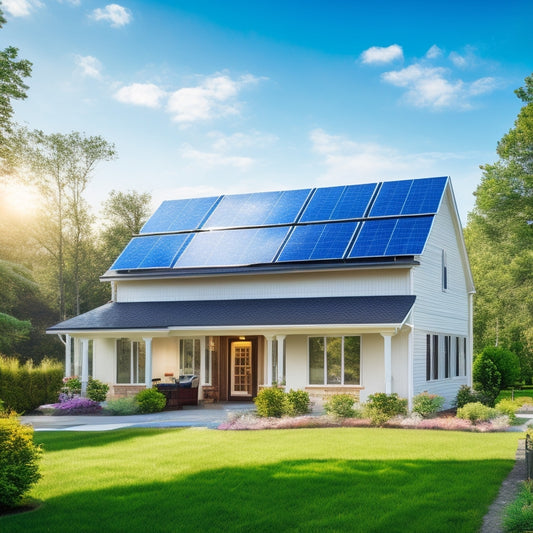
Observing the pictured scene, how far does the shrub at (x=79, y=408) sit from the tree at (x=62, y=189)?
21565mm

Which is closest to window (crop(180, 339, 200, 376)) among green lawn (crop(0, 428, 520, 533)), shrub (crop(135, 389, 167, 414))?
shrub (crop(135, 389, 167, 414))

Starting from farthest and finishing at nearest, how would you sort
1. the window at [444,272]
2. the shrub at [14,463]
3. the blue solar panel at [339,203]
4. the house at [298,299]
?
the blue solar panel at [339,203], the window at [444,272], the house at [298,299], the shrub at [14,463]

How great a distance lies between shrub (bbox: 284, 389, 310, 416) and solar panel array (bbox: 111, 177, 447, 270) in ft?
17.6

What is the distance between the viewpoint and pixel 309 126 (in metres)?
34.4

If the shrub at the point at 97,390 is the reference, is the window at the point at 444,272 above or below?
above

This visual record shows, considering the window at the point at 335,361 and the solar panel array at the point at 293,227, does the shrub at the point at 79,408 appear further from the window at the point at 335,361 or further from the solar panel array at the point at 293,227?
the window at the point at 335,361

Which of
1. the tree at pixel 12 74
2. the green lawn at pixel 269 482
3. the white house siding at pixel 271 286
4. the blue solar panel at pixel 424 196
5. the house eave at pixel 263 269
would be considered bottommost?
the green lawn at pixel 269 482

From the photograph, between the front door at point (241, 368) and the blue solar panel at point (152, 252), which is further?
the blue solar panel at point (152, 252)

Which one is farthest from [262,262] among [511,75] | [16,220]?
[16,220]

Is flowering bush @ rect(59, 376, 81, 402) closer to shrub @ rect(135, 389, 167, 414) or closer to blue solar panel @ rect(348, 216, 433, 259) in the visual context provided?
shrub @ rect(135, 389, 167, 414)

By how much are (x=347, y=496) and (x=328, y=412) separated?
996cm

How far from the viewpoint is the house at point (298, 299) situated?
23734 mm

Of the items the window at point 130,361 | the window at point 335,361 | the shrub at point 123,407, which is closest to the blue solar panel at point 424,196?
the window at point 335,361

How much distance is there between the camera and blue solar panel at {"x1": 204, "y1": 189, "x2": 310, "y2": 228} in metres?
28.9
